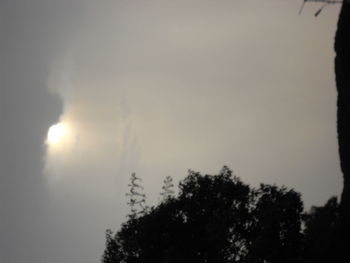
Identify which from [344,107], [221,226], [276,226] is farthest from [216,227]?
[344,107]

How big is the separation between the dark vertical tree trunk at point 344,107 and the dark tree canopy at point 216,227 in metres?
6.42

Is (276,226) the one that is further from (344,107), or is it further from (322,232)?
(344,107)

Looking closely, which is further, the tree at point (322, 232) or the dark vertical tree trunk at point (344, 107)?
the tree at point (322, 232)

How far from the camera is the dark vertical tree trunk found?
34.2 m

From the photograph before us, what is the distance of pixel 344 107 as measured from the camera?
122ft

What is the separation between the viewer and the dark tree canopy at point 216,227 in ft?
127

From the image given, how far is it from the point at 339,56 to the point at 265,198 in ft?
56.8

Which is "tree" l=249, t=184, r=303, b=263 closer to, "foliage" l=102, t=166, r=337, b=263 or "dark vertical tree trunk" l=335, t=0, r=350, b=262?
"foliage" l=102, t=166, r=337, b=263

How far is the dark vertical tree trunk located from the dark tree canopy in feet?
21.1

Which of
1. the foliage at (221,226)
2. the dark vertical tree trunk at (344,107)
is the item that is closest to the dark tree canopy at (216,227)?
the foliage at (221,226)

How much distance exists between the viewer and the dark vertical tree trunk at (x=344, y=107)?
112ft

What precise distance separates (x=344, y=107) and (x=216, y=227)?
1818 cm

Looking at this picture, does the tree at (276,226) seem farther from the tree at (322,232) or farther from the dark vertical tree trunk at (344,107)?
the dark vertical tree trunk at (344,107)

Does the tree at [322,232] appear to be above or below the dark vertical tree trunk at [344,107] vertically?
below
